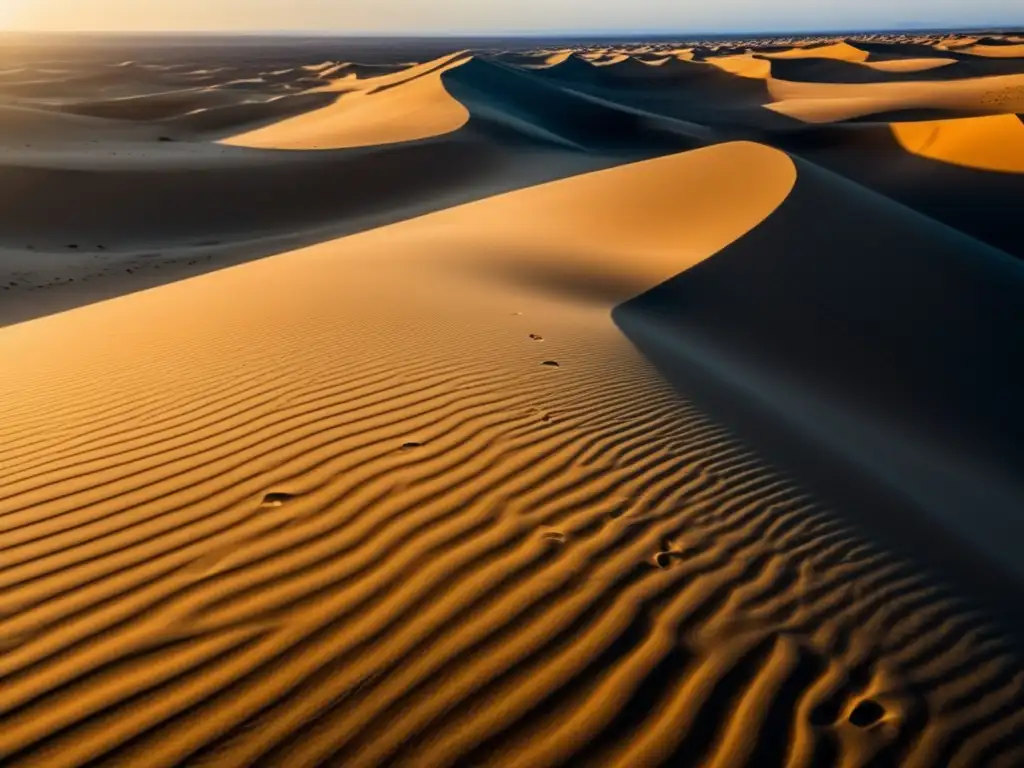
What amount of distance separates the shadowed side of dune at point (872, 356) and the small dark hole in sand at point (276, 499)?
8.52 ft

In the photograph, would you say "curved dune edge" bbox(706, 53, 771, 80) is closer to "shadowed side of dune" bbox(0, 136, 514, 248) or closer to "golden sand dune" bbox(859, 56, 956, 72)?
"golden sand dune" bbox(859, 56, 956, 72)

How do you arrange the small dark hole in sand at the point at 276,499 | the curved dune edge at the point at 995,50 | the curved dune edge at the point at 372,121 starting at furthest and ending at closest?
the curved dune edge at the point at 995,50
the curved dune edge at the point at 372,121
the small dark hole in sand at the point at 276,499

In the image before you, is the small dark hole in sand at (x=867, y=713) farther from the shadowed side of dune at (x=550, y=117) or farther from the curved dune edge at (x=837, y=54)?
the curved dune edge at (x=837, y=54)

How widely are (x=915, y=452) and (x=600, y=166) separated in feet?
59.4

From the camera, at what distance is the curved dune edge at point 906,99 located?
33938 millimetres

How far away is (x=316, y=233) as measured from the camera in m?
15.6

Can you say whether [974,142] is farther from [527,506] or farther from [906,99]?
[527,506]

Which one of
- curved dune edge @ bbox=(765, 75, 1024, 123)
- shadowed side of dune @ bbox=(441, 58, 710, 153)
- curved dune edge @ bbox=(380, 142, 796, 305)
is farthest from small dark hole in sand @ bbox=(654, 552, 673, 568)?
curved dune edge @ bbox=(765, 75, 1024, 123)

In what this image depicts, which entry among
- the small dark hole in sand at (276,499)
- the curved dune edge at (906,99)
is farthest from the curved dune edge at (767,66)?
the small dark hole in sand at (276,499)

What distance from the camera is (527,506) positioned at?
11.1 ft

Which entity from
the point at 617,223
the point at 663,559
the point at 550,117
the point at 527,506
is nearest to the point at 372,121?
the point at 550,117

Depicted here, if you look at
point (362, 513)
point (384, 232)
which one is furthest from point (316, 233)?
point (362, 513)

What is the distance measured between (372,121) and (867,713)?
2977 centimetres

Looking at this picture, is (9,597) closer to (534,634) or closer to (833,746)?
(534,634)
